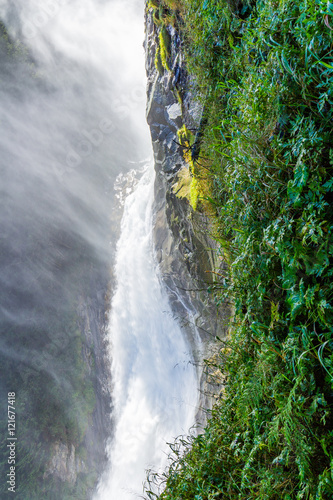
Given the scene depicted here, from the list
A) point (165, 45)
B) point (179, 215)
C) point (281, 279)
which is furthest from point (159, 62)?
point (281, 279)

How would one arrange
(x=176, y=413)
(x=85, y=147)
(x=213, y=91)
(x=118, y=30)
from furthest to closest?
(x=85, y=147) → (x=118, y=30) → (x=176, y=413) → (x=213, y=91)

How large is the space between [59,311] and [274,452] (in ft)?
37.6

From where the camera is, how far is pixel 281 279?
1.56 metres

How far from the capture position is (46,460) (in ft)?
32.8

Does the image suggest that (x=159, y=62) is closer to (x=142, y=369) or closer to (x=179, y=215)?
(x=179, y=215)

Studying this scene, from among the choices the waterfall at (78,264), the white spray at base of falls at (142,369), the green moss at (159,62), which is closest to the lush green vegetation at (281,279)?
the green moss at (159,62)

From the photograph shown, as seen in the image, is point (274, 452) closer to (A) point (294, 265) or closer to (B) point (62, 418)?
(A) point (294, 265)

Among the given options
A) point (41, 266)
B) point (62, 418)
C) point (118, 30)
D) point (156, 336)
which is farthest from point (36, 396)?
point (118, 30)

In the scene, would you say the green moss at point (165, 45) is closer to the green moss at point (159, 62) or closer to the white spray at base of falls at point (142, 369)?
the green moss at point (159, 62)

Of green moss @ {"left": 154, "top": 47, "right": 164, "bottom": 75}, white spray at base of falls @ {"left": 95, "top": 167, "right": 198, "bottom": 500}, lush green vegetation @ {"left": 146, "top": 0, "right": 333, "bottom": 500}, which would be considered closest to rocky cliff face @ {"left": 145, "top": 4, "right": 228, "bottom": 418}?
green moss @ {"left": 154, "top": 47, "right": 164, "bottom": 75}

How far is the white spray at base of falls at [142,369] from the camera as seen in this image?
6.32 meters

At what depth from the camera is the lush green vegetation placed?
1.26m

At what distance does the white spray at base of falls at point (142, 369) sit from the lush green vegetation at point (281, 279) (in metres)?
3.87

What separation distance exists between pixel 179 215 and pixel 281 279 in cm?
356
